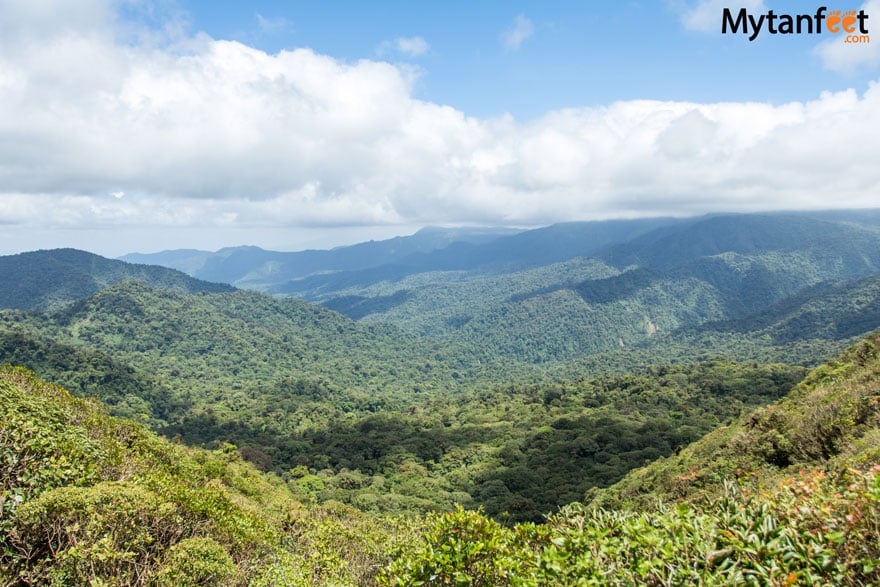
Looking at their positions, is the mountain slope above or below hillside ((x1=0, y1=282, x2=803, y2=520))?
above

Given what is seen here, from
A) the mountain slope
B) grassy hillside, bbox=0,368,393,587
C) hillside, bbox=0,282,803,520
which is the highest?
grassy hillside, bbox=0,368,393,587

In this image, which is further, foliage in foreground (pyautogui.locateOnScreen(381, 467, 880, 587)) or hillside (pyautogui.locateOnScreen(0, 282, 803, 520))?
hillside (pyautogui.locateOnScreen(0, 282, 803, 520))

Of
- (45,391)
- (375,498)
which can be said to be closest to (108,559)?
(45,391)

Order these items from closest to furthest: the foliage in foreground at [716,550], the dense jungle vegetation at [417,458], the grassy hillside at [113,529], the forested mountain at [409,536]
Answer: the foliage in foreground at [716,550] → the forested mountain at [409,536] → the dense jungle vegetation at [417,458] → the grassy hillside at [113,529]

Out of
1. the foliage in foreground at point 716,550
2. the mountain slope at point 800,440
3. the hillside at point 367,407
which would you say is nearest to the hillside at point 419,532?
the foliage in foreground at point 716,550

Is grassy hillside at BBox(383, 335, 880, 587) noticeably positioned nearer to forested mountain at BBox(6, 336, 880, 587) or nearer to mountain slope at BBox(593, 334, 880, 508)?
forested mountain at BBox(6, 336, 880, 587)

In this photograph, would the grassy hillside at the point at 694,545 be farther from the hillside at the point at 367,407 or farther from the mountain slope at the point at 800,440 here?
the hillside at the point at 367,407

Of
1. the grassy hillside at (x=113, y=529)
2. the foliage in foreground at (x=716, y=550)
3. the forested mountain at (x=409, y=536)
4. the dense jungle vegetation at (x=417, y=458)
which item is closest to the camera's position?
the foliage in foreground at (x=716, y=550)

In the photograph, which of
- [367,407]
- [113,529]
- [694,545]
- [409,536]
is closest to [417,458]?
[367,407]

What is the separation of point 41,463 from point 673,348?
199228 millimetres

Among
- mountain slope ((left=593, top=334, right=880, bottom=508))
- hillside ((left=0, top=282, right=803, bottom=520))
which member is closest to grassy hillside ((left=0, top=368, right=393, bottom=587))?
mountain slope ((left=593, top=334, right=880, bottom=508))

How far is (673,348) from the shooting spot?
591 ft

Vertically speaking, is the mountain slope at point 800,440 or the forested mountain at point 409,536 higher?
the forested mountain at point 409,536

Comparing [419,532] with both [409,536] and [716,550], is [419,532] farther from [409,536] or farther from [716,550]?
[716,550]
